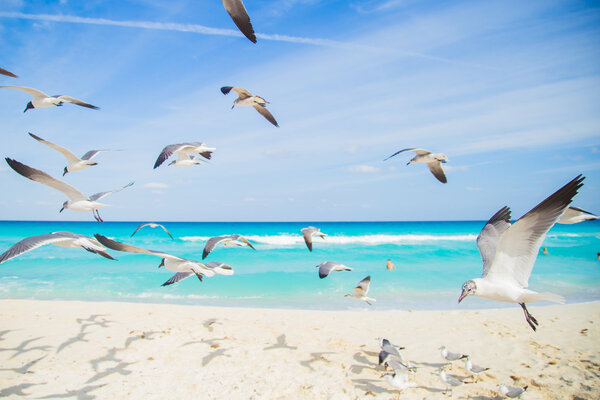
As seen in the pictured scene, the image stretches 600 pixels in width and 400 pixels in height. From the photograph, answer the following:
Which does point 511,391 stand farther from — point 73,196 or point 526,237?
point 73,196

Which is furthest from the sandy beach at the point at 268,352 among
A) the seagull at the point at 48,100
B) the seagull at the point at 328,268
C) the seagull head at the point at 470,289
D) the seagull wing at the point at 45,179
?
the seagull at the point at 48,100

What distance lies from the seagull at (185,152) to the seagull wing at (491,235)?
4.25m

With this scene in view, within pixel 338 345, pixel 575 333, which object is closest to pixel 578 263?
pixel 575 333

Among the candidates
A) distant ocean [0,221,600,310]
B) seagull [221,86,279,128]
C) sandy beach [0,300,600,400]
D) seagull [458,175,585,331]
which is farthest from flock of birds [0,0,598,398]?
distant ocean [0,221,600,310]

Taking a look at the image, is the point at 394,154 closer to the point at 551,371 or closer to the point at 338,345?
the point at 338,345

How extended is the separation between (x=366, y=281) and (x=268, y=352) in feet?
5.97

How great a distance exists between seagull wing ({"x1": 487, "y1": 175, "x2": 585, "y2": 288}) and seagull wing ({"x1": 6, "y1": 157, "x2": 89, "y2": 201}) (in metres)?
5.75

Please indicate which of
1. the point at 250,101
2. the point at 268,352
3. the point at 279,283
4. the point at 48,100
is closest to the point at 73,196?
the point at 48,100

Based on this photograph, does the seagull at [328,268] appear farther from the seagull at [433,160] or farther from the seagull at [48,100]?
the seagull at [48,100]

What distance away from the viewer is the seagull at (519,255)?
3379mm

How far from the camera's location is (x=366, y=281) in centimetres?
566

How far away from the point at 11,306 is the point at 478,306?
34.8 feet

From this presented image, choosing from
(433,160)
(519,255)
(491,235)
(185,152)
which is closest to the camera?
(519,255)

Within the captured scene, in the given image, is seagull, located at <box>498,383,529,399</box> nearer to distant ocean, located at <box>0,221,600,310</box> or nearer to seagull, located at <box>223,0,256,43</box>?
seagull, located at <box>223,0,256,43</box>
